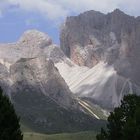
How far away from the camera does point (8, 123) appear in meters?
62.4

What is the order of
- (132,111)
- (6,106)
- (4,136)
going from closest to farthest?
1. (4,136)
2. (6,106)
3. (132,111)

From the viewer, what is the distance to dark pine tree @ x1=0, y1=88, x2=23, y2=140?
60244 millimetres

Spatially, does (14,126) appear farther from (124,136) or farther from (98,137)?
(98,137)

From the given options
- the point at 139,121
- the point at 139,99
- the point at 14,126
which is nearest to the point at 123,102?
the point at 139,99

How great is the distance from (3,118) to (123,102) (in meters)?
23.4

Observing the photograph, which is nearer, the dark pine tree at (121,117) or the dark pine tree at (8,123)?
the dark pine tree at (8,123)

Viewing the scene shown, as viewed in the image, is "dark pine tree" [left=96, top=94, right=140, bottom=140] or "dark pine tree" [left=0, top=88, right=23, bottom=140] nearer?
"dark pine tree" [left=0, top=88, right=23, bottom=140]

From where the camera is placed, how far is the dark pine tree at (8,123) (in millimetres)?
60244

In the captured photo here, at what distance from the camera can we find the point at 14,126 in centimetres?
6256

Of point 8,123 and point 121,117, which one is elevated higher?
point 8,123

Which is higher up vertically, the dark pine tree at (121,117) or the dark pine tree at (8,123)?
the dark pine tree at (8,123)

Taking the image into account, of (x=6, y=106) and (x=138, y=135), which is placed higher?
(x=6, y=106)

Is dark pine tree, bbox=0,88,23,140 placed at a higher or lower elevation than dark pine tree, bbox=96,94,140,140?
higher

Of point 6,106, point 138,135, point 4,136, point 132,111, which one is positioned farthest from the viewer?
point 132,111
